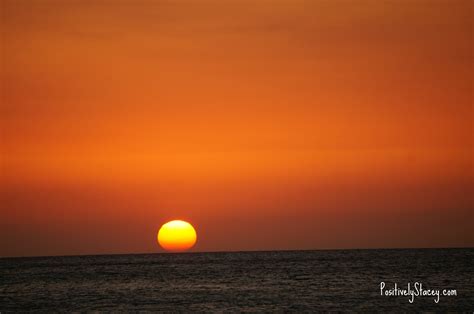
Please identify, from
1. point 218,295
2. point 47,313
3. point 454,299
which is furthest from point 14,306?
point 454,299

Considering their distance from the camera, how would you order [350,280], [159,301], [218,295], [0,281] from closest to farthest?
[159,301] → [218,295] → [350,280] → [0,281]

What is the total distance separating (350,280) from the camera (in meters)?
85.5

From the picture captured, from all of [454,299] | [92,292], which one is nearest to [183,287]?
[92,292]

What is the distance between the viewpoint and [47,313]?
186ft

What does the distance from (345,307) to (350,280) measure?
30.6 meters

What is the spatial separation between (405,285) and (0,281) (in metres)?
56.3

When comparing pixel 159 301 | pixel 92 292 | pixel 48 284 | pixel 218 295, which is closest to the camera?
pixel 159 301

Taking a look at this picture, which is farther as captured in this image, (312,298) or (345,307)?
(312,298)

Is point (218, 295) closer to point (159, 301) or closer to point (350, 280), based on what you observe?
point (159, 301)

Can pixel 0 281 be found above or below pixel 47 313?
above

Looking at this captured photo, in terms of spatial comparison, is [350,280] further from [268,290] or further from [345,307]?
[345,307]

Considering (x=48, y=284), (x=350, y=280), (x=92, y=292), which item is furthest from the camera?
(x=48, y=284)

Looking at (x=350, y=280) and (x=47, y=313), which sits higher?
(x=350, y=280)

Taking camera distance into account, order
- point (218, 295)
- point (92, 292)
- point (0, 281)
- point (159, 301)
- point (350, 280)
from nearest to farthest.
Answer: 1. point (159, 301)
2. point (218, 295)
3. point (92, 292)
4. point (350, 280)
5. point (0, 281)
